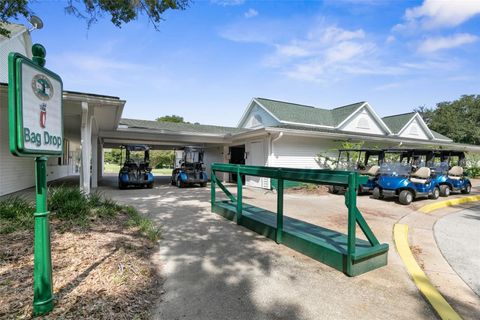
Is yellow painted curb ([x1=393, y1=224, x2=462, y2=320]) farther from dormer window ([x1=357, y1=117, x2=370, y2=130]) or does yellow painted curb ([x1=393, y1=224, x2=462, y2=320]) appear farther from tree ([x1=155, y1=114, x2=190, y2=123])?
tree ([x1=155, y1=114, x2=190, y2=123])

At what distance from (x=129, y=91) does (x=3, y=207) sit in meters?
9.19

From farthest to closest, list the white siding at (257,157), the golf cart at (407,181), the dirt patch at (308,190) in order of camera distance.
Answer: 1. the white siding at (257,157)
2. the dirt patch at (308,190)
3. the golf cart at (407,181)

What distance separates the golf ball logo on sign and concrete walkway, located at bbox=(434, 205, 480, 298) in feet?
15.0

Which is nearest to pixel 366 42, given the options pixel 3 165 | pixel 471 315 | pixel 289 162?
pixel 289 162

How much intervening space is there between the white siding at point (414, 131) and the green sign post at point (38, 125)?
24004mm

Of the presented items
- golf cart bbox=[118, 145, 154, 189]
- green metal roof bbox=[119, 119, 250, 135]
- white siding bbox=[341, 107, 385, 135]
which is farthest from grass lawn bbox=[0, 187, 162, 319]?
white siding bbox=[341, 107, 385, 135]

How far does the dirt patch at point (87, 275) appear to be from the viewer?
2.30m

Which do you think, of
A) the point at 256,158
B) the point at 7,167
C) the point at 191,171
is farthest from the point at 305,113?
the point at 7,167

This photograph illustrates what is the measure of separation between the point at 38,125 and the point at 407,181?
953cm

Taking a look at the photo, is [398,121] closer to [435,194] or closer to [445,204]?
[435,194]

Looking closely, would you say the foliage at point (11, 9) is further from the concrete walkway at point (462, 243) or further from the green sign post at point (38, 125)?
the concrete walkway at point (462, 243)

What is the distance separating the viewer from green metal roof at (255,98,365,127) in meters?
17.4

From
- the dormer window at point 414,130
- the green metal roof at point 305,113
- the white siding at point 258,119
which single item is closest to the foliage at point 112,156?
the white siding at point 258,119

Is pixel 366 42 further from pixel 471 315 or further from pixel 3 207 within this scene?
pixel 3 207
